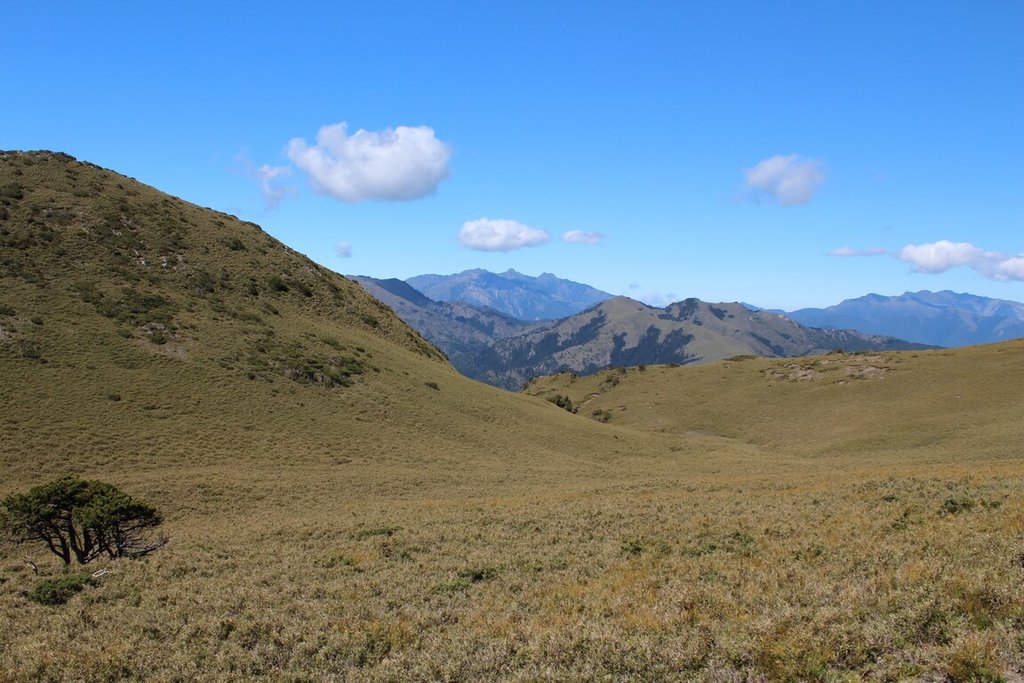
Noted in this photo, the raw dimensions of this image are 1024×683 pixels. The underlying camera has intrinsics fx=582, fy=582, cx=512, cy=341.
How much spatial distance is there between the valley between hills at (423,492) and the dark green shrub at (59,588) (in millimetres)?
365

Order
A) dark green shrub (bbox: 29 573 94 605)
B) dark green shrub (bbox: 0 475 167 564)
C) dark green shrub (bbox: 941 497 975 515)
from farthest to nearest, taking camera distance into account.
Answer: dark green shrub (bbox: 0 475 167 564) < dark green shrub (bbox: 941 497 975 515) < dark green shrub (bbox: 29 573 94 605)

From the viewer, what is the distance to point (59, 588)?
15.4m

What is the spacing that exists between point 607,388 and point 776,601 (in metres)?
98.1

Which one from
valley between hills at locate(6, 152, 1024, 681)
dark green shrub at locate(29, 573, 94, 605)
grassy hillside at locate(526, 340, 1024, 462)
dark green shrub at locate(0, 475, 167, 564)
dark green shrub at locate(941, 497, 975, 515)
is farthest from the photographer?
grassy hillside at locate(526, 340, 1024, 462)

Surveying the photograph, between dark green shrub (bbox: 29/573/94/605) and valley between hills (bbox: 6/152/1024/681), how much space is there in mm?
365

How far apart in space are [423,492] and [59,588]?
2109 centimetres

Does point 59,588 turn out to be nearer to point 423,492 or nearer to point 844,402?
point 423,492

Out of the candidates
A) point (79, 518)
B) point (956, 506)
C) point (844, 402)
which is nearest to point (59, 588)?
point (79, 518)

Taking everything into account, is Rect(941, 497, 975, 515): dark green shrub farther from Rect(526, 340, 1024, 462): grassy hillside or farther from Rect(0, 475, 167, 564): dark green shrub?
Rect(526, 340, 1024, 462): grassy hillside

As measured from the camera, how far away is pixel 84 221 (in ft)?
221

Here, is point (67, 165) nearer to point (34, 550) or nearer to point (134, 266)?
point (134, 266)

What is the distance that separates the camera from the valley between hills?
9.17 m

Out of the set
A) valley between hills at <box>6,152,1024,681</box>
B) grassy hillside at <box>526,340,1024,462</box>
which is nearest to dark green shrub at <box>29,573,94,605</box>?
valley between hills at <box>6,152,1024,681</box>

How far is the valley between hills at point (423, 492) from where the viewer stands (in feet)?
30.1
